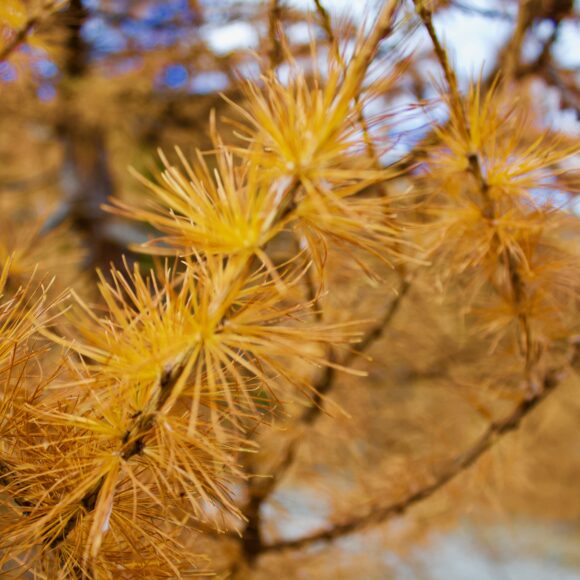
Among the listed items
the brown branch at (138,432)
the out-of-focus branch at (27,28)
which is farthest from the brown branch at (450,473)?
the out-of-focus branch at (27,28)

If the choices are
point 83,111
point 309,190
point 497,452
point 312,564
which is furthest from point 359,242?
point 83,111

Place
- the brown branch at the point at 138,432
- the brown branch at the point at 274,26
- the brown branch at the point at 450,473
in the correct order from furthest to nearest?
the brown branch at the point at 450,473
the brown branch at the point at 274,26
the brown branch at the point at 138,432

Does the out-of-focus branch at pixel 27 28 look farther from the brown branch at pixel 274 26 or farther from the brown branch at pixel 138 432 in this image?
the brown branch at pixel 138 432

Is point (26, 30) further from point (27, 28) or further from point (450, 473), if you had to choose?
point (450, 473)

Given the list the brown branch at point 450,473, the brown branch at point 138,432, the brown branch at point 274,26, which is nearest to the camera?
the brown branch at point 138,432

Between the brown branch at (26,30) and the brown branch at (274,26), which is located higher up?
the brown branch at (274,26)

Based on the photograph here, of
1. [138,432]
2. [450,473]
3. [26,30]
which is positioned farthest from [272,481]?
[26,30]

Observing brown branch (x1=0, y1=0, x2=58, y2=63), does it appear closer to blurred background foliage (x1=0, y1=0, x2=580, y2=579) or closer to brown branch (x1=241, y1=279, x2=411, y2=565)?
blurred background foliage (x1=0, y1=0, x2=580, y2=579)

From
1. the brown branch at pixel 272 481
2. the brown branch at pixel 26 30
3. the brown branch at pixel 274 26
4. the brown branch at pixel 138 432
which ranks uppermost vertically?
the brown branch at pixel 274 26

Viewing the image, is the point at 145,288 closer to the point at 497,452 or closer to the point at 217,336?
the point at 217,336

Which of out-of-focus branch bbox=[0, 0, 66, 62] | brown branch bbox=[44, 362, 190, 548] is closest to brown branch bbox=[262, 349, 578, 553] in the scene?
brown branch bbox=[44, 362, 190, 548]
